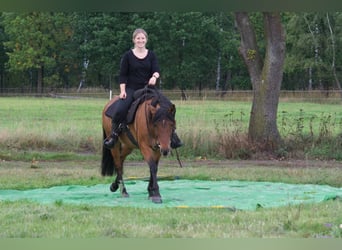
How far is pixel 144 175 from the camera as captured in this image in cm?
1108

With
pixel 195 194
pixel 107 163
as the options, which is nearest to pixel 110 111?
pixel 107 163

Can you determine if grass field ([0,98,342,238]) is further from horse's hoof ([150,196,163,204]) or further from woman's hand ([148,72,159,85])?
woman's hand ([148,72,159,85])

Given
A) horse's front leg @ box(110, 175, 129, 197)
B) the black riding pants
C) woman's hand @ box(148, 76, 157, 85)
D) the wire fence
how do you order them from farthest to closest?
the wire fence
horse's front leg @ box(110, 175, 129, 197)
the black riding pants
woman's hand @ box(148, 76, 157, 85)

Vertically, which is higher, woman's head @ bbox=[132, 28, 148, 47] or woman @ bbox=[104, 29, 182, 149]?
woman's head @ bbox=[132, 28, 148, 47]

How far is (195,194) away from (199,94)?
3615 centimetres

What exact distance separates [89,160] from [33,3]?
12.6 metres

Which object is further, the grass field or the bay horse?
the bay horse

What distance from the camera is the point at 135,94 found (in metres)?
7.64

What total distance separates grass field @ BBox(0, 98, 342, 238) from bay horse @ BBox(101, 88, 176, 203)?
1.07 m

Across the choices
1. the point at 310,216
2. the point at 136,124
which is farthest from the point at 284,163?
the point at 310,216

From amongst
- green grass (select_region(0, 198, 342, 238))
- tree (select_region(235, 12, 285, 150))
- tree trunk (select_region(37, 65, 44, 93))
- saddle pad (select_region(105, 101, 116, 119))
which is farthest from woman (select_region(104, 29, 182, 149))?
tree trunk (select_region(37, 65, 44, 93))

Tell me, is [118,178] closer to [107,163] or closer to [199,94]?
[107,163]

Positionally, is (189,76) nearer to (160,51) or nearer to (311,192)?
(160,51)

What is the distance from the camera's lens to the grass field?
471 centimetres
